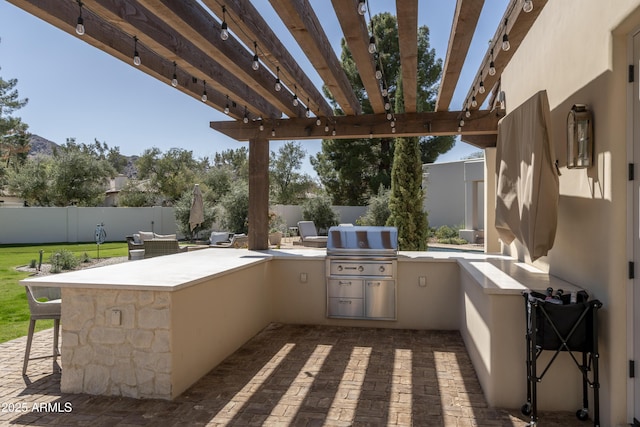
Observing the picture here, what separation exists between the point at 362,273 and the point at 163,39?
141 inches

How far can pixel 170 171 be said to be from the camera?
1088 inches

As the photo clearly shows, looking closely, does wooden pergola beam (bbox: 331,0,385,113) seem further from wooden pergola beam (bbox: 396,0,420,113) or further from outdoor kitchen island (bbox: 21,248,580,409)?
outdoor kitchen island (bbox: 21,248,580,409)

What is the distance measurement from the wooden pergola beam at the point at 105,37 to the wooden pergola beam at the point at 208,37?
0.50 meters

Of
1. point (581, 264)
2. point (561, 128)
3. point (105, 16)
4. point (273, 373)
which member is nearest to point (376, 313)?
point (273, 373)

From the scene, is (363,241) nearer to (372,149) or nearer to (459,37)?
(459,37)

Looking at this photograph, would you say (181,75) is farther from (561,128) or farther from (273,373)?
(561,128)

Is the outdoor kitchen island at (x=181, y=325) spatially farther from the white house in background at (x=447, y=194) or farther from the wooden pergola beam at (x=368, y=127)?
the white house in background at (x=447, y=194)

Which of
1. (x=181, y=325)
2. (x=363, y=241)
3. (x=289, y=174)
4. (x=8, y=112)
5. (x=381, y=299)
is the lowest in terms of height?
(x=381, y=299)

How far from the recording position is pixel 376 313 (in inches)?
214

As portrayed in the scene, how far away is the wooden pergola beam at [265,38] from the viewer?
305cm

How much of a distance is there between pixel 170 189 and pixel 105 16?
24.4 metres

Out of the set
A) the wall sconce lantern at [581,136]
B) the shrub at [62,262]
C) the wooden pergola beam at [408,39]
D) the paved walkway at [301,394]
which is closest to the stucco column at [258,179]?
the paved walkway at [301,394]

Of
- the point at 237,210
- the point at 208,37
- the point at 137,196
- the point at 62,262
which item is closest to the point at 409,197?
the point at 208,37

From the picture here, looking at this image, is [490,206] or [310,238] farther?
[310,238]
